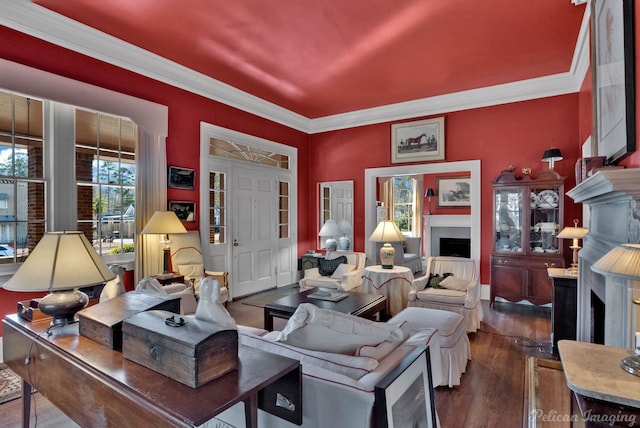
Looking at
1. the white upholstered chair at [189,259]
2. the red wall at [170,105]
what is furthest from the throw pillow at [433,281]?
the red wall at [170,105]

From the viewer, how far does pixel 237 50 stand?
12.9 ft

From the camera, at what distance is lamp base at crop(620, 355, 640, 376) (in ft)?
4.19

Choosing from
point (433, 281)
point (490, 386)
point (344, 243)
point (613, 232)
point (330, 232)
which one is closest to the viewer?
point (613, 232)

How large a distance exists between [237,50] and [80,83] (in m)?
1.63

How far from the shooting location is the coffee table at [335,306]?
3186 mm

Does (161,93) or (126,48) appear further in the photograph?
(161,93)

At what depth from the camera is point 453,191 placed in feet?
26.5

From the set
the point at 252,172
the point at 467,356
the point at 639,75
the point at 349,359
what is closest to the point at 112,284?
the point at 349,359

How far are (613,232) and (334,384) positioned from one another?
185 cm

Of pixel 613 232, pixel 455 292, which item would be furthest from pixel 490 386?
pixel 613 232

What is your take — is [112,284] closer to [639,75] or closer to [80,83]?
[80,83]

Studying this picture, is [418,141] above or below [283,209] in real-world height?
above

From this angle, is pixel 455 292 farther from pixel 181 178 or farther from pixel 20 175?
pixel 20 175

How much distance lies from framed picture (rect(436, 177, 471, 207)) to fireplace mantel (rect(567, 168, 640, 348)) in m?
5.51
